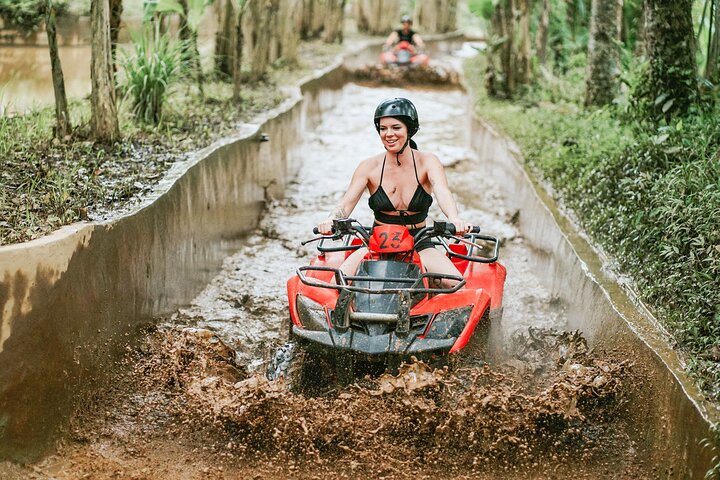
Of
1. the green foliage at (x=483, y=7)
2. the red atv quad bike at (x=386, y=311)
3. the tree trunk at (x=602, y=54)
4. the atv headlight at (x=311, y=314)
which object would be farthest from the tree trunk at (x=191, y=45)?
the green foliage at (x=483, y=7)

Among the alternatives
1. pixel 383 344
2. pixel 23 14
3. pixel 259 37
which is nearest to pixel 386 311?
pixel 383 344

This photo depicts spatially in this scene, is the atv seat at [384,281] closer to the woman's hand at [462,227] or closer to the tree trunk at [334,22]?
the woman's hand at [462,227]

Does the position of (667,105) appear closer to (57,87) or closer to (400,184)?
(400,184)

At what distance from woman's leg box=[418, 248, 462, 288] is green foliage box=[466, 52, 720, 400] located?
1202 millimetres

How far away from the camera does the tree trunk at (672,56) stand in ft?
23.9

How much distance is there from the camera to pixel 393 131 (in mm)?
5227

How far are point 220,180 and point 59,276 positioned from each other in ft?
10.9

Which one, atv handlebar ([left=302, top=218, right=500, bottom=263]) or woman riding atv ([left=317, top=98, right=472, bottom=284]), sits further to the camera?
woman riding atv ([left=317, top=98, right=472, bottom=284])

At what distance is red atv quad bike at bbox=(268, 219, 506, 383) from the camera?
435 centimetres

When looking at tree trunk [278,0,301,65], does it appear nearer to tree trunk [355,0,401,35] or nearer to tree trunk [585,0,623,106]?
tree trunk [585,0,623,106]

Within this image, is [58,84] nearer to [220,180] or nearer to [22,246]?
[220,180]

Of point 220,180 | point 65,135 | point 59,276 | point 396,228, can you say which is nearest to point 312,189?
point 220,180

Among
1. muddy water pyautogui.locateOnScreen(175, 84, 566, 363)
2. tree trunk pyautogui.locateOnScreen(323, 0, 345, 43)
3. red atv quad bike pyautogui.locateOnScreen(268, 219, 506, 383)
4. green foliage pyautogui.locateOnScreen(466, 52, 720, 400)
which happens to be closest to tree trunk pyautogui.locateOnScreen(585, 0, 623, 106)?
green foliage pyautogui.locateOnScreen(466, 52, 720, 400)

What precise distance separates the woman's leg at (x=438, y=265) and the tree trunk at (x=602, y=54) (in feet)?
21.4
